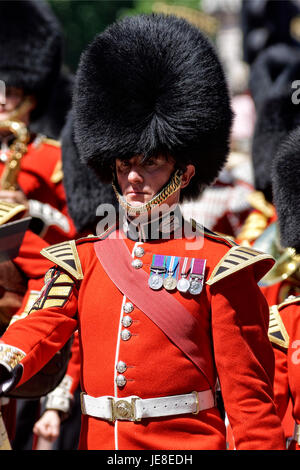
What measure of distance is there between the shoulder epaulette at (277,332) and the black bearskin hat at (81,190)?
3.39ft

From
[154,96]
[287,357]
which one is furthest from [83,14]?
[287,357]

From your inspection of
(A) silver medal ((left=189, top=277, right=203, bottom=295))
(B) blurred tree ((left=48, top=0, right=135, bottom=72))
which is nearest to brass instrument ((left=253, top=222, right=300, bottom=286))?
(A) silver medal ((left=189, top=277, right=203, bottom=295))

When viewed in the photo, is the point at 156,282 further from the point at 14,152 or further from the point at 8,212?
the point at 14,152

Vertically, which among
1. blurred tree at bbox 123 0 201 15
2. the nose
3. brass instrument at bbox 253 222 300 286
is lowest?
brass instrument at bbox 253 222 300 286

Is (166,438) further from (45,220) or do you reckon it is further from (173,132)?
(45,220)

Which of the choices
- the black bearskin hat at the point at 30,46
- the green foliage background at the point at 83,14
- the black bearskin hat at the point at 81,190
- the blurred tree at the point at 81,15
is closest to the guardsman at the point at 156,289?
the black bearskin hat at the point at 81,190

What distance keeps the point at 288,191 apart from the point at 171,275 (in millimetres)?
721

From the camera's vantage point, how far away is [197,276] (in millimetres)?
2789

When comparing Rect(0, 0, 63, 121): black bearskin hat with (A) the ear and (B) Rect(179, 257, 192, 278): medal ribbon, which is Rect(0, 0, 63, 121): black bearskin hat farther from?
(B) Rect(179, 257, 192, 278): medal ribbon

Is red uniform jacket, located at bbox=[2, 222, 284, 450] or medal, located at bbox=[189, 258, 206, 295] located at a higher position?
medal, located at bbox=[189, 258, 206, 295]

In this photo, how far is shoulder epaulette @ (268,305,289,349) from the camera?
316 centimetres

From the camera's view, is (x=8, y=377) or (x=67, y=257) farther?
(x=67, y=257)

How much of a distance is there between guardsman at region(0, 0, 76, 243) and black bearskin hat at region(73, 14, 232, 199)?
112cm

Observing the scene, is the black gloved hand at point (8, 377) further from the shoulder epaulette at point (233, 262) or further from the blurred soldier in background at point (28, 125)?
the blurred soldier in background at point (28, 125)
